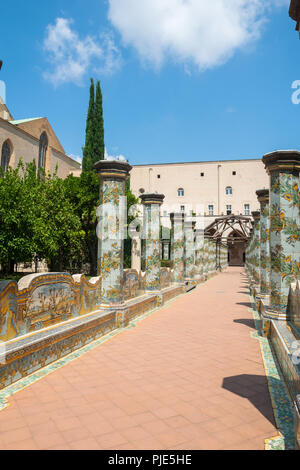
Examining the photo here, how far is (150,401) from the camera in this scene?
12.8ft

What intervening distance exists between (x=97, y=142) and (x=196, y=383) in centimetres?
3245

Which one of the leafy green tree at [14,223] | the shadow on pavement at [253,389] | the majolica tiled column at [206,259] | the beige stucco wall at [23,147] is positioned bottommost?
the shadow on pavement at [253,389]

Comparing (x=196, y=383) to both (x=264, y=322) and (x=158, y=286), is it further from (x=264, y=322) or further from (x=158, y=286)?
(x=158, y=286)

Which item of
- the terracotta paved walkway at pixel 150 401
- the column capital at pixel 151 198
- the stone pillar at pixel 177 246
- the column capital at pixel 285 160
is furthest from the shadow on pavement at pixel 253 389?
the stone pillar at pixel 177 246

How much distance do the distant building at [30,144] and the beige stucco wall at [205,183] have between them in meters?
11.7

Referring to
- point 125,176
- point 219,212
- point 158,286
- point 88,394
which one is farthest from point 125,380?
point 219,212

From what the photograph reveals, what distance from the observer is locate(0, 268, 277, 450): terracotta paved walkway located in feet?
10.1

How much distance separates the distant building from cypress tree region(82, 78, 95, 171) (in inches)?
129

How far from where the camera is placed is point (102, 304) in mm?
7734

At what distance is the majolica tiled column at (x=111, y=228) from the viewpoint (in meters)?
7.75

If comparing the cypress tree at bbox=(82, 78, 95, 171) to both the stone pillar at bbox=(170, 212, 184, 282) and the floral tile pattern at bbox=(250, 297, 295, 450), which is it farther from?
the floral tile pattern at bbox=(250, 297, 295, 450)

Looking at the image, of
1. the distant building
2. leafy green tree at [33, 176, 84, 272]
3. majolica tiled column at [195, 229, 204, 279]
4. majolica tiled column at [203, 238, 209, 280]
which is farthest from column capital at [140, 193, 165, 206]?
the distant building

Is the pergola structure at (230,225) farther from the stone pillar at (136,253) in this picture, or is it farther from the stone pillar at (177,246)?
the stone pillar at (177,246)

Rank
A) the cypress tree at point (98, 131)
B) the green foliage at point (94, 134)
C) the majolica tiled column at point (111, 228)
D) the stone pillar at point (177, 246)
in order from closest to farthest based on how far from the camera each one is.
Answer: the majolica tiled column at point (111, 228), the stone pillar at point (177, 246), the green foliage at point (94, 134), the cypress tree at point (98, 131)
